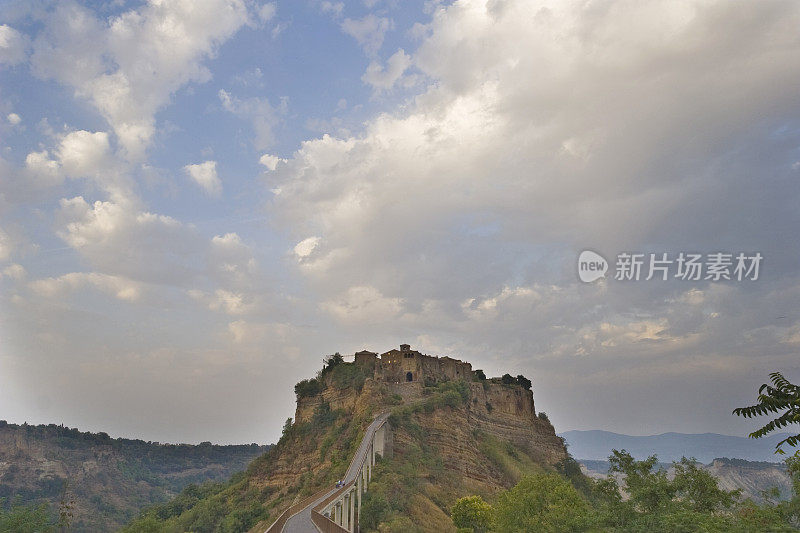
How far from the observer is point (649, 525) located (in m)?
22.0

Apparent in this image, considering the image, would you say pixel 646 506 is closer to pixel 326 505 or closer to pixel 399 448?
pixel 326 505

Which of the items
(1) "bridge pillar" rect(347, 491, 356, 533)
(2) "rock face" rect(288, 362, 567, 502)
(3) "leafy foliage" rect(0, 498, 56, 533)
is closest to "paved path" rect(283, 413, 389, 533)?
(1) "bridge pillar" rect(347, 491, 356, 533)

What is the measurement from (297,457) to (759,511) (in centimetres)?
7191

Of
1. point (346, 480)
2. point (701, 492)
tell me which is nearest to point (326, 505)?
point (346, 480)

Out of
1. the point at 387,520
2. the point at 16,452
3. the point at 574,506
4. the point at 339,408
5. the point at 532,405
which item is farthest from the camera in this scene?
the point at 16,452

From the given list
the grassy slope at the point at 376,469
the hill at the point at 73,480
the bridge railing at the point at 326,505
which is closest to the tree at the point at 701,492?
the bridge railing at the point at 326,505

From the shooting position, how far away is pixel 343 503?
4553 cm

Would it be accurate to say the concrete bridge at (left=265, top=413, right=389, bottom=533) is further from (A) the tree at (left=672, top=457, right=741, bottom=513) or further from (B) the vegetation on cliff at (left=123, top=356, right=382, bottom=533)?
(A) the tree at (left=672, top=457, right=741, bottom=513)

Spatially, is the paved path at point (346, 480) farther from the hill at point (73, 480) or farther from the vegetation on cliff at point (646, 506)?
the hill at point (73, 480)

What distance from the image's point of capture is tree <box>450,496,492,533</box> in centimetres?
4822

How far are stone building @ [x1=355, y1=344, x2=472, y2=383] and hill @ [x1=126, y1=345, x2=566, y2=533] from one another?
0.20 m

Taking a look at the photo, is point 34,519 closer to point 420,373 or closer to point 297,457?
point 297,457

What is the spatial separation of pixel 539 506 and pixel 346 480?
22282 millimetres

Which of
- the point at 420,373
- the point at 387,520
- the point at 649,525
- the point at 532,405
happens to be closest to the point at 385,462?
the point at 387,520
